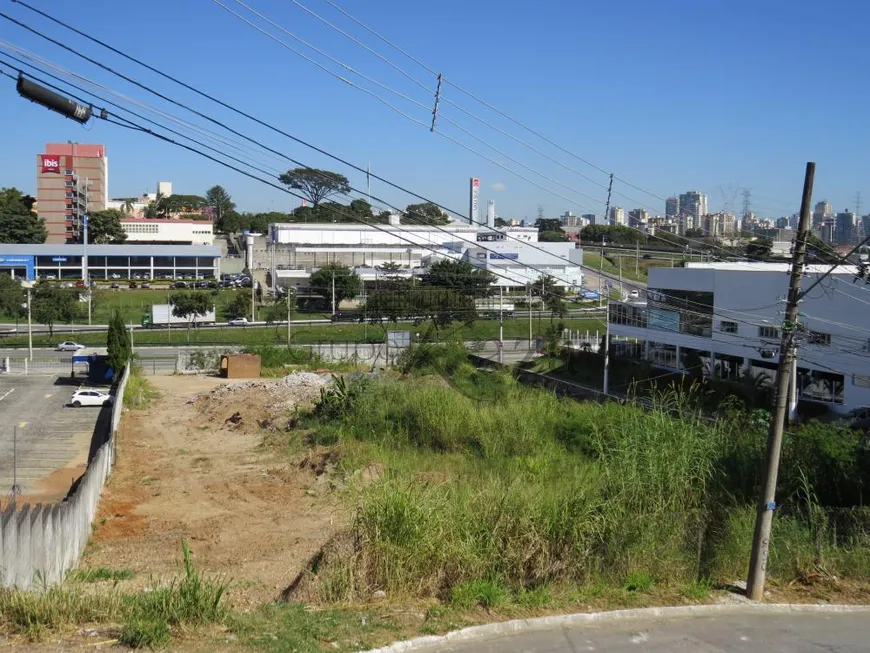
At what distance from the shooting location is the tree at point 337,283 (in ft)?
169

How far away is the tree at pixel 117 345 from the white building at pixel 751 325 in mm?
17064

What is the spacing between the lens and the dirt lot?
10.3 meters

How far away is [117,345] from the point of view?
1168 inches

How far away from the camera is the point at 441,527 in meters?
7.79

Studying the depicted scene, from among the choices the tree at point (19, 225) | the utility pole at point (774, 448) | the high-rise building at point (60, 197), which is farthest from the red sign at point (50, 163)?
the utility pole at point (774, 448)

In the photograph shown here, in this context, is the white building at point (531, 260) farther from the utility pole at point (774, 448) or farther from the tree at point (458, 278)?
the utility pole at point (774, 448)

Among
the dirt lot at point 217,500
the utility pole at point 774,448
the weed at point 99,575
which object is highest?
the utility pole at point 774,448

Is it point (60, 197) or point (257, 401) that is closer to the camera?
point (257, 401)

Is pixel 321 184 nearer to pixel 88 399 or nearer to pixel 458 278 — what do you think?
pixel 88 399

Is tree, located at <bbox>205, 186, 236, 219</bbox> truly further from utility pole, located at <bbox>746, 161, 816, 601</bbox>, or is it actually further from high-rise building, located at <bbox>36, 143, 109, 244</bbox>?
utility pole, located at <bbox>746, 161, 816, 601</bbox>

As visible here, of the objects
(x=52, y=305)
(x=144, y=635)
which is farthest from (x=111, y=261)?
(x=144, y=635)

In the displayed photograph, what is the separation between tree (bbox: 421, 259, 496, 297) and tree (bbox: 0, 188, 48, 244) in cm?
3433

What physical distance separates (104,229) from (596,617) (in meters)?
68.3

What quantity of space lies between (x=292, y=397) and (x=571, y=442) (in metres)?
9.40
